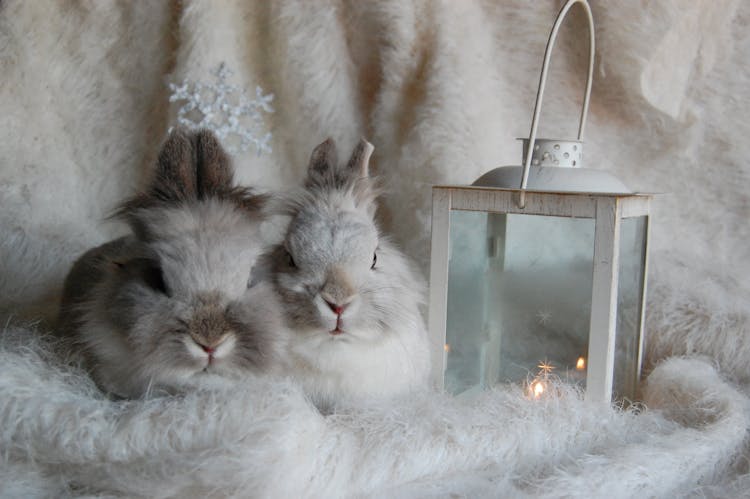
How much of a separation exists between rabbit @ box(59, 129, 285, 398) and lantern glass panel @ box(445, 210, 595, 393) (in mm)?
383

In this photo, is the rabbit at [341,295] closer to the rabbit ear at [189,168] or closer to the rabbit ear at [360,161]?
the rabbit ear at [360,161]

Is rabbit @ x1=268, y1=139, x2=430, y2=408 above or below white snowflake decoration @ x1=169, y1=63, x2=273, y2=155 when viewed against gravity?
below

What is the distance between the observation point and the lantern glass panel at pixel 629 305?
49.0 inches

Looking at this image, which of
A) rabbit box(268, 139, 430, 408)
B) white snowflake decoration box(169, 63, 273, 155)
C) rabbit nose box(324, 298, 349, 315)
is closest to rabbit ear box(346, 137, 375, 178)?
rabbit box(268, 139, 430, 408)

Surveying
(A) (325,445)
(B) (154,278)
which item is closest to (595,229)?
(A) (325,445)

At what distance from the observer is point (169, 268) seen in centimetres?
96

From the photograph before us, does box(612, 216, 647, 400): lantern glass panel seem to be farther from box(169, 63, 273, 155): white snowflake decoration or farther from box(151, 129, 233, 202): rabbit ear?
box(169, 63, 273, 155): white snowflake decoration

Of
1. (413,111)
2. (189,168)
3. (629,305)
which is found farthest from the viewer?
(413,111)

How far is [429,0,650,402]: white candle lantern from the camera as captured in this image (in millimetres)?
1177

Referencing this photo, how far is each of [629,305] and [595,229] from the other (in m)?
0.20

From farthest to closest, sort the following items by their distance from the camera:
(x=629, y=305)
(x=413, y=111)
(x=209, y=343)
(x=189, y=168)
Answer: (x=413, y=111) < (x=629, y=305) < (x=189, y=168) < (x=209, y=343)

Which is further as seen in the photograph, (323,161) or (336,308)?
(323,161)

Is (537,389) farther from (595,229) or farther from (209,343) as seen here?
(209,343)

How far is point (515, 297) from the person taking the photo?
1239 millimetres
